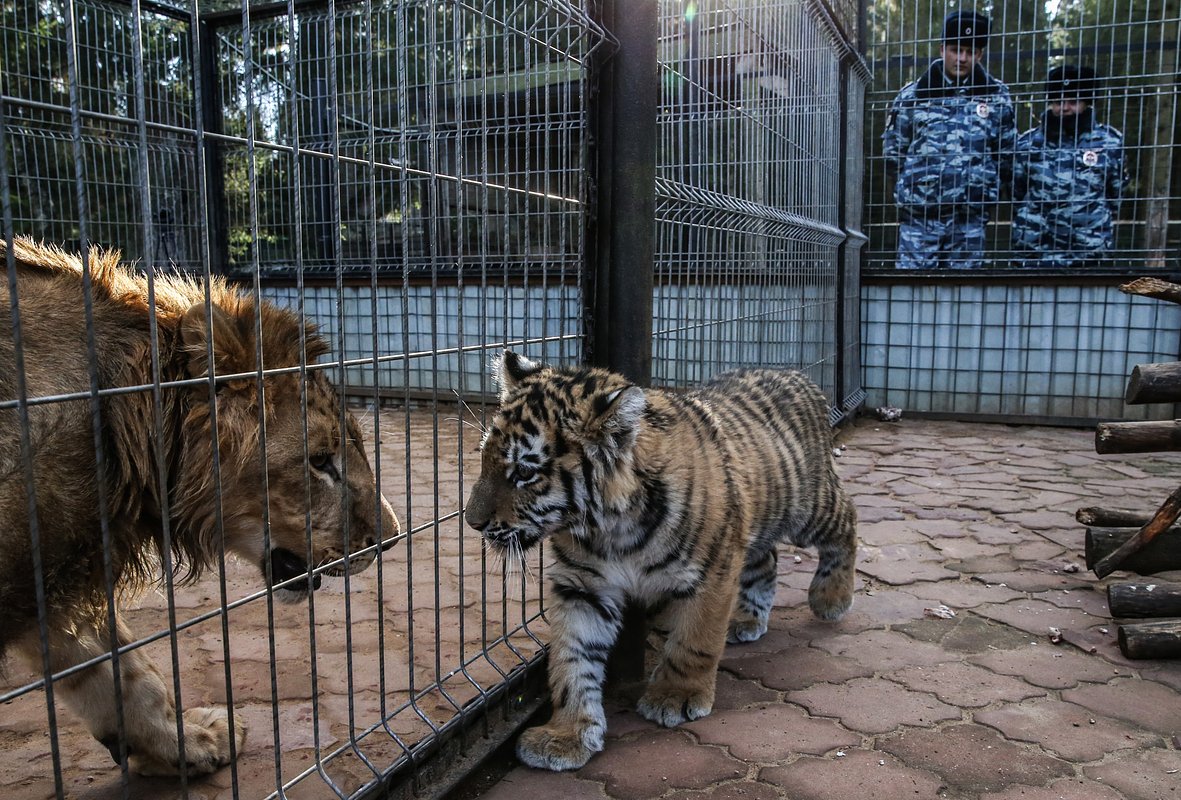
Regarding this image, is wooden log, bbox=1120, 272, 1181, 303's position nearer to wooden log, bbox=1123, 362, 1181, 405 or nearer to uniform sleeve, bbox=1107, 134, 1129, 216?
wooden log, bbox=1123, 362, 1181, 405

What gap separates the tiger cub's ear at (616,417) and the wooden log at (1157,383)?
8.93ft

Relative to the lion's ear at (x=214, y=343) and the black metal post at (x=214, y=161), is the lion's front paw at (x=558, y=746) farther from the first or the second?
the black metal post at (x=214, y=161)

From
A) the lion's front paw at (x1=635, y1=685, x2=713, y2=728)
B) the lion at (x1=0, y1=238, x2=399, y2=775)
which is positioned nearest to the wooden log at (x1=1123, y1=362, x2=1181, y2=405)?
the lion's front paw at (x1=635, y1=685, x2=713, y2=728)

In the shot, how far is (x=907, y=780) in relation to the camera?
2924mm

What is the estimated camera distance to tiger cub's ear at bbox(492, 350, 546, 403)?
11.3 feet

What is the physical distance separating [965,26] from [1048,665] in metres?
7.31

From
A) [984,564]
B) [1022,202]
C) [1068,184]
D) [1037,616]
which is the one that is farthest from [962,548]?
[1068,184]

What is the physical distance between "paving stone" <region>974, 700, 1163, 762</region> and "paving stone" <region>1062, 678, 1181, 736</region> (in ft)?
0.20

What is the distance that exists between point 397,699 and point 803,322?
507 cm

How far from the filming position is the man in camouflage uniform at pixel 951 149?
8914 millimetres

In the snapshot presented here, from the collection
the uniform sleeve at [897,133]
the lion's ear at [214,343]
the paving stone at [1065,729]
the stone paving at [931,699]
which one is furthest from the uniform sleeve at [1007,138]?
the lion's ear at [214,343]

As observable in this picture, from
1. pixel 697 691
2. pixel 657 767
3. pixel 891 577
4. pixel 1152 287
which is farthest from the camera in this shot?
pixel 891 577

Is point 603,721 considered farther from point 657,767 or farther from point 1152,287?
point 1152,287

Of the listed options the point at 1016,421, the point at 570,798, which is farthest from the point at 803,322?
the point at 570,798
